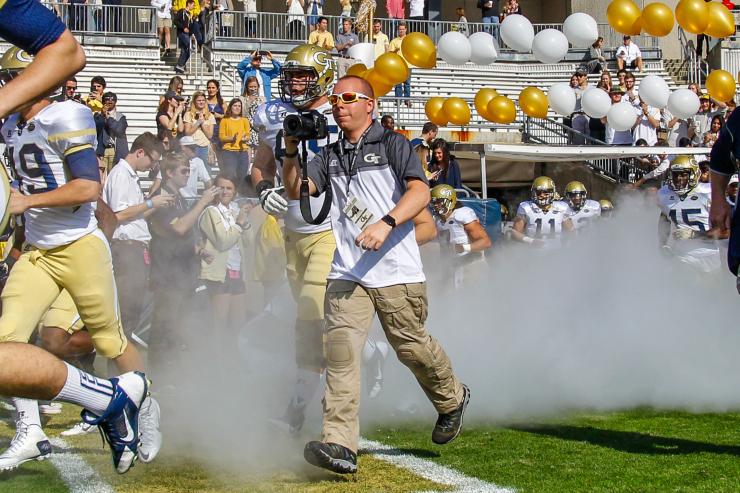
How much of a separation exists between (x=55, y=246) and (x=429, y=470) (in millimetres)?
2079

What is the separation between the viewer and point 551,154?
14.5 meters

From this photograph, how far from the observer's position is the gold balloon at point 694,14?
1257cm

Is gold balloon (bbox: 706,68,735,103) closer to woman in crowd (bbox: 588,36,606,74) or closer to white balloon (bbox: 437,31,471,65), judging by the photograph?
white balloon (bbox: 437,31,471,65)

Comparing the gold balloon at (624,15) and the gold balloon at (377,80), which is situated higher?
the gold balloon at (624,15)

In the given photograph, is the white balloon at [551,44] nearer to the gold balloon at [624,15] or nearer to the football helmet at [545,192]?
the gold balloon at [624,15]

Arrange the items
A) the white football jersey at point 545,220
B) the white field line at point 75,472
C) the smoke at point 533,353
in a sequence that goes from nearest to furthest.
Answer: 1. the white field line at point 75,472
2. the smoke at point 533,353
3. the white football jersey at point 545,220

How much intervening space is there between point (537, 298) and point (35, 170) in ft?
17.0

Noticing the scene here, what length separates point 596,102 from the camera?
1421cm

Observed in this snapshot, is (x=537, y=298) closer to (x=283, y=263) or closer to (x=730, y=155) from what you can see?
(x=283, y=263)

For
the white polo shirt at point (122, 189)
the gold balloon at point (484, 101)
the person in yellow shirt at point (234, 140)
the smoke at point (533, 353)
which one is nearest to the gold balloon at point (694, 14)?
the gold balloon at point (484, 101)

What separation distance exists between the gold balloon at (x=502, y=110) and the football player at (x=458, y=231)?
3.56 m

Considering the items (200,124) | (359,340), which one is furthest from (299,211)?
(200,124)

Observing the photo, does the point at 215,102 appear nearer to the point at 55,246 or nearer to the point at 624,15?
the point at 624,15

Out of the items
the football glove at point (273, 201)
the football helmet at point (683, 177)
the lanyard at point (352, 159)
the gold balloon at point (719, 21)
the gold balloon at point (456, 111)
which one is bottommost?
the football helmet at point (683, 177)
